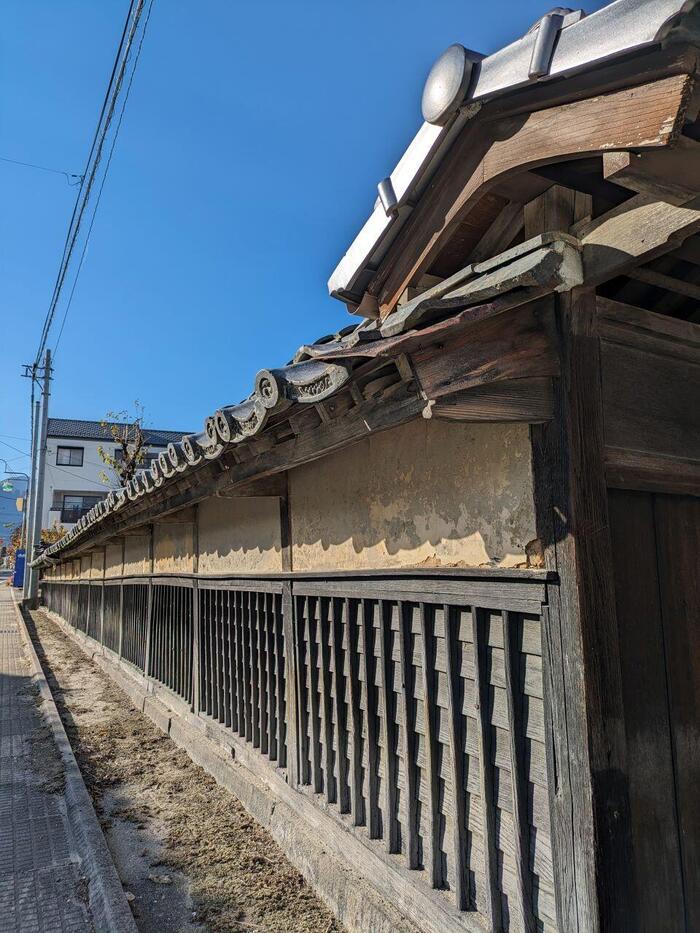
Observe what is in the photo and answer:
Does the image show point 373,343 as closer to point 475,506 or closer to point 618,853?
point 475,506

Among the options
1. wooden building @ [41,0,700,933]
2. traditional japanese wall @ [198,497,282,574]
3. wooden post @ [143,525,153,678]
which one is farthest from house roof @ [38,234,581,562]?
wooden post @ [143,525,153,678]

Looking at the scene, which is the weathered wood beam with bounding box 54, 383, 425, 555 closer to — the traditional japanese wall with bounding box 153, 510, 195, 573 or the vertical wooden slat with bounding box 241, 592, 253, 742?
the traditional japanese wall with bounding box 153, 510, 195, 573

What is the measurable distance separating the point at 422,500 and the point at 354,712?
5.18 feet

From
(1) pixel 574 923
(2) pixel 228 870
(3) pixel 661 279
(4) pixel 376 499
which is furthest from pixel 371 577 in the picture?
(2) pixel 228 870

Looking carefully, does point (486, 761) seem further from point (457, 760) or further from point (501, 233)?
point (501, 233)

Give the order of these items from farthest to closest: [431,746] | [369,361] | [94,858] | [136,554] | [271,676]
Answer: [136,554], [271,676], [94,858], [431,746], [369,361]

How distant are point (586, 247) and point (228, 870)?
467 centimetres

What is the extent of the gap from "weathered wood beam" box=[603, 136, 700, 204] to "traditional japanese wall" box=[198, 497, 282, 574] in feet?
12.5

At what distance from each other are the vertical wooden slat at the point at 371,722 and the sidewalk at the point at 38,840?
189 centimetres

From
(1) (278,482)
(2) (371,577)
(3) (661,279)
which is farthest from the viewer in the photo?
(1) (278,482)

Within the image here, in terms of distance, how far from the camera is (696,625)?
2840mm

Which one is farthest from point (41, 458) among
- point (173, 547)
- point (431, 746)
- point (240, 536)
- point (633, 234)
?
point (633, 234)

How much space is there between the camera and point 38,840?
493 cm

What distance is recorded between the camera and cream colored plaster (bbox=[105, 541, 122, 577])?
522 inches
